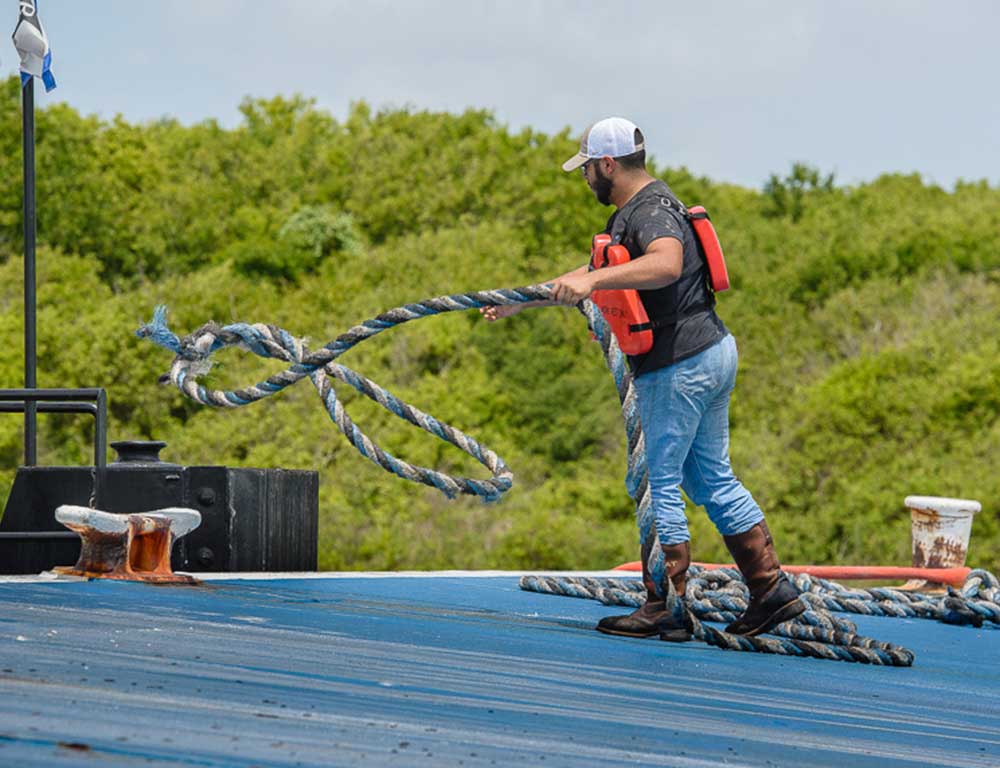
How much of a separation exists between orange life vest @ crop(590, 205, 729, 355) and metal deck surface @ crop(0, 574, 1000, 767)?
86cm

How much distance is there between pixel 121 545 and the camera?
550 centimetres

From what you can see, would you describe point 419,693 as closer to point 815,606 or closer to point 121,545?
point 121,545

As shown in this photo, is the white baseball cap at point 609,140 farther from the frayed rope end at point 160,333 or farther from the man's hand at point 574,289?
the frayed rope end at point 160,333

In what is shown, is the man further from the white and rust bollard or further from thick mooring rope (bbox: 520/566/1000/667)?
the white and rust bollard

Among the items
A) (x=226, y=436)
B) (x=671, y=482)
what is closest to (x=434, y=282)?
(x=226, y=436)

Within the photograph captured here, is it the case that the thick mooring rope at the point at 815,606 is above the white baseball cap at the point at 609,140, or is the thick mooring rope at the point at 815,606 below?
below

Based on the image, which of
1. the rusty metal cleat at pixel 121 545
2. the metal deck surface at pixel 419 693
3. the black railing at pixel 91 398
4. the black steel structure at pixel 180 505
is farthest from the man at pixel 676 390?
the black steel structure at pixel 180 505

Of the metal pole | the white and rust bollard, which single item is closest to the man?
the white and rust bollard

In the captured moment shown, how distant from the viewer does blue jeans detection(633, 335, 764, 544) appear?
14.5ft

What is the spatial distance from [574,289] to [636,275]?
183mm

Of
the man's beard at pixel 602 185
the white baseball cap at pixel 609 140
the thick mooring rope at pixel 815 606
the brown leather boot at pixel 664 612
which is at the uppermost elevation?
the white baseball cap at pixel 609 140

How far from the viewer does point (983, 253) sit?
39.3 metres

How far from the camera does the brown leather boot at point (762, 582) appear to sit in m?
4.52

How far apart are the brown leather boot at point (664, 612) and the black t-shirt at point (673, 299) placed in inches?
21.9
